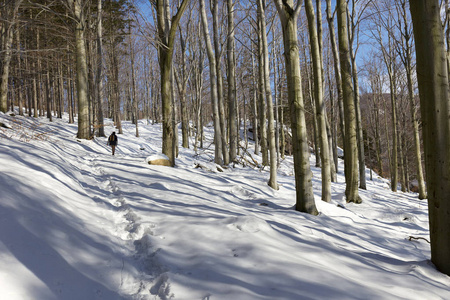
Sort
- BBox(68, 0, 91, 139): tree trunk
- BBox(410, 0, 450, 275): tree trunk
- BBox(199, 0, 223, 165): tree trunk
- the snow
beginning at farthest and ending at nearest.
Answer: BBox(68, 0, 91, 139): tree trunk
BBox(199, 0, 223, 165): tree trunk
BBox(410, 0, 450, 275): tree trunk
the snow

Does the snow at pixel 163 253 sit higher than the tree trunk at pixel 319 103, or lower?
lower

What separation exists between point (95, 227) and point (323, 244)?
10.1ft

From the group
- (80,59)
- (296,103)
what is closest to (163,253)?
(296,103)

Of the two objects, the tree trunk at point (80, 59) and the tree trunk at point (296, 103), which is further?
the tree trunk at point (80, 59)

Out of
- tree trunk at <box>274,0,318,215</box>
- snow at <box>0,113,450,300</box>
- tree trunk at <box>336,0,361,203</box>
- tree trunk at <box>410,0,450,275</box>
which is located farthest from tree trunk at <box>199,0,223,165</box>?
tree trunk at <box>410,0,450,275</box>

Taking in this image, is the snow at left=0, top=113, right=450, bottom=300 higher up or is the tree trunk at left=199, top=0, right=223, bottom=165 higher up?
the tree trunk at left=199, top=0, right=223, bottom=165

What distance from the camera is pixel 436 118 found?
9.65 ft

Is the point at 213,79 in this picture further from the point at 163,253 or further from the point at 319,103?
the point at 163,253

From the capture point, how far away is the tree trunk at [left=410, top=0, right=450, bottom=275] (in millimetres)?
2922

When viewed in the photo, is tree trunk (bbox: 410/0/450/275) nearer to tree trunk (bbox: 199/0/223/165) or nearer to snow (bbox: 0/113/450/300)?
snow (bbox: 0/113/450/300)

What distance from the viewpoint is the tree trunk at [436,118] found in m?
2.92

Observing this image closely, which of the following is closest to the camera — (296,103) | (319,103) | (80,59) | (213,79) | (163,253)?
(163,253)

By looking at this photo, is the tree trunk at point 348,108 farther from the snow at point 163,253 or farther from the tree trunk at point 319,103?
the snow at point 163,253

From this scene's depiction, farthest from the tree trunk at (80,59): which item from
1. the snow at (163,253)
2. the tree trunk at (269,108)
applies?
the tree trunk at (269,108)
